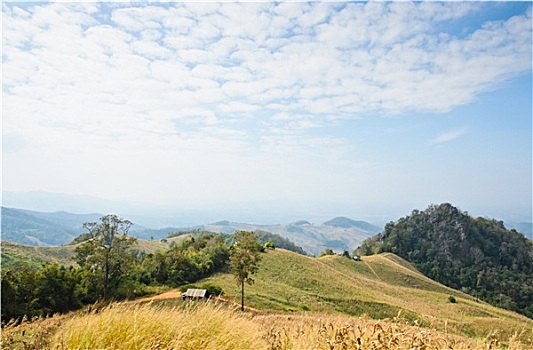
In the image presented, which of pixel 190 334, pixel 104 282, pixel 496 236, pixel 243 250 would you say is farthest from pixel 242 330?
pixel 496 236

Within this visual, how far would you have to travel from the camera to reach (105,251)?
25922 mm

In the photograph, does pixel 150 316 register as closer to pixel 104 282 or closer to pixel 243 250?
pixel 243 250

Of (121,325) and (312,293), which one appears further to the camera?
(312,293)

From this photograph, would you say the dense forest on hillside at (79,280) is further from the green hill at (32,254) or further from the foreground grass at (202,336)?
the green hill at (32,254)

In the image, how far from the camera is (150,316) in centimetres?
488

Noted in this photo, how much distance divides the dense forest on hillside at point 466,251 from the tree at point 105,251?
74.0 m

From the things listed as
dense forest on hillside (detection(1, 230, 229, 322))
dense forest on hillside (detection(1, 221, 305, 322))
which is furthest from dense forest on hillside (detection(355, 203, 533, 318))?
dense forest on hillside (detection(1, 221, 305, 322))

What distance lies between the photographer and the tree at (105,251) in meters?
25.5

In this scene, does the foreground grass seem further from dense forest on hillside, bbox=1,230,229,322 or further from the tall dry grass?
dense forest on hillside, bbox=1,230,229,322

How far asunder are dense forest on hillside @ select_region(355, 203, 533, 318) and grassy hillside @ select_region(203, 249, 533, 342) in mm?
29516

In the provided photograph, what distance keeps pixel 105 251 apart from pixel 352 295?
2413 centimetres

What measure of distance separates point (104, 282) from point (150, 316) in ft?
83.4

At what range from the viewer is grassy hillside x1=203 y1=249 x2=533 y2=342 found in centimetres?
2912

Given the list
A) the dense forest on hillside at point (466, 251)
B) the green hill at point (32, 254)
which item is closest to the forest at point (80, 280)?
the green hill at point (32, 254)
